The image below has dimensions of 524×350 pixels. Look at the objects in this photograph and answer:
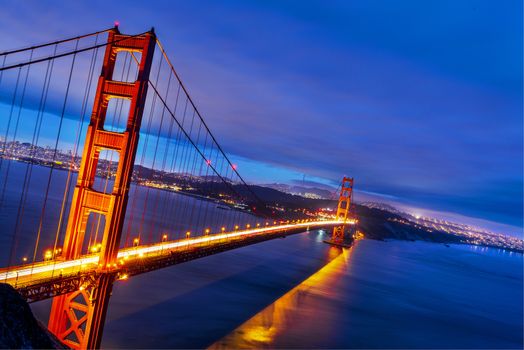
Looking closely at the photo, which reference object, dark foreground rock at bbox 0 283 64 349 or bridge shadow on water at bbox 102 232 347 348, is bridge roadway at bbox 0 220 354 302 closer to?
bridge shadow on water at bbox 102 232 347 348

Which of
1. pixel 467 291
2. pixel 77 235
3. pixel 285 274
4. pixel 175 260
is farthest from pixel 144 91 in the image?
pixel 467 291

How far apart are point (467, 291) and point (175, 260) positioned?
48.5m

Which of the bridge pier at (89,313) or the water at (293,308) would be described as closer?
the bridge pier at (89,313)

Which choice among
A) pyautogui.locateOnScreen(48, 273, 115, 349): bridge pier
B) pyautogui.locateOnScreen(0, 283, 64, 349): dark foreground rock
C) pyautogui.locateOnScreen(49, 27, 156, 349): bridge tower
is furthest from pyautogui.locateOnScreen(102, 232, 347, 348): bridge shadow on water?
pyautogui.locateOnScreen(0, 283, 64, 349): dark foreground rock

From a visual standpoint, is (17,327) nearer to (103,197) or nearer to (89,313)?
(89,313)

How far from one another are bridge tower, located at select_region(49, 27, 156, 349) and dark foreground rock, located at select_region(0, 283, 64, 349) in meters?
7.22

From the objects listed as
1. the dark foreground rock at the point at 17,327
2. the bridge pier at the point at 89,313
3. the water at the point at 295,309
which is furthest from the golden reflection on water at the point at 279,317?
the dark foreground rock at the point at 17,327

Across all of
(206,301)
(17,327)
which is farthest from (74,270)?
(206,301)

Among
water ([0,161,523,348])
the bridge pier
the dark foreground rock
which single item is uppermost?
the dark foreground rock

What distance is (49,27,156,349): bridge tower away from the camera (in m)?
12.4

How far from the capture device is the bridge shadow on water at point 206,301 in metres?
18.1

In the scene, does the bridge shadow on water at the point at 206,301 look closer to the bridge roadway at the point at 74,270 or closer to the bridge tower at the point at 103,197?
the bridge roadway at the point at 74,270

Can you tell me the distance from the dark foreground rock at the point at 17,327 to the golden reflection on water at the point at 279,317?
13725mm

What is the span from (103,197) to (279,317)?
15.2m
